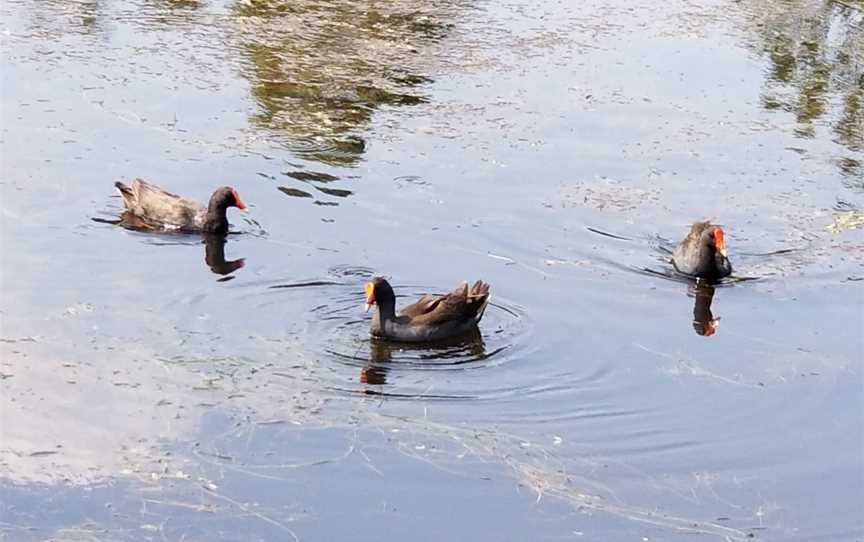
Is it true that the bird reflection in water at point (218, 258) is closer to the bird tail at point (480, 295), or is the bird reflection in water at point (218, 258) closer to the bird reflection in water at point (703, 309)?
the bird tail at point (480, 295)

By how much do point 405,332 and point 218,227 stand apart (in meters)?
2.84

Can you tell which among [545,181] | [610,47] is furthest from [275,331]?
[610,47]

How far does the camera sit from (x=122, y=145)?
14906mm

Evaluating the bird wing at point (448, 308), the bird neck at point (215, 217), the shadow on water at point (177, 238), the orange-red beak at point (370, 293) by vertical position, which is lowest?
the shadow on water at point (177, 238)

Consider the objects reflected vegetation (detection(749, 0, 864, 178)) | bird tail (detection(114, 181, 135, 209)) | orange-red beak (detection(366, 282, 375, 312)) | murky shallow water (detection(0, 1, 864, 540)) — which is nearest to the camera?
murky shallow water (detection(0, 1, 864, 540))

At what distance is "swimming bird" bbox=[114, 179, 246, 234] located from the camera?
13188mm

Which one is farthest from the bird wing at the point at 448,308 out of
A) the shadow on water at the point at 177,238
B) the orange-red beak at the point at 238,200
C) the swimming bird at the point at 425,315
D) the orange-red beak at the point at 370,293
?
the orange-red beak at the point at 238,200

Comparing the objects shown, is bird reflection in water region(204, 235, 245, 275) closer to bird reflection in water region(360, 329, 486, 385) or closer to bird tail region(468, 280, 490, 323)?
bird reflection in water region(360, 329, 486, 385)

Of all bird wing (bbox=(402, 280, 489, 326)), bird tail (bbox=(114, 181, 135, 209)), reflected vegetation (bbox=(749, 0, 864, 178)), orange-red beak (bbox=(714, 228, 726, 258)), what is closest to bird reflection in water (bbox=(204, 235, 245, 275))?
bird tail (bbox=(114, 181, 135, 209))

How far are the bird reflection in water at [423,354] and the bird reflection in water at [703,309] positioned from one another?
181 cm

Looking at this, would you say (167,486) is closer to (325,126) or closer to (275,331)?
(275,331)

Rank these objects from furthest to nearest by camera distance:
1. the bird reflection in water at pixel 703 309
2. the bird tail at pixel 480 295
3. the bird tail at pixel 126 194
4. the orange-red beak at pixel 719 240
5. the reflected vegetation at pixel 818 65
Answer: the reflected vegetation at pixel 818 65 → the bird tail at pixel 126 194 → the orange-red beak at pixel 719 240 → the bird reflection in water at pixel 703 309 → the bird tail at pixel 480 295

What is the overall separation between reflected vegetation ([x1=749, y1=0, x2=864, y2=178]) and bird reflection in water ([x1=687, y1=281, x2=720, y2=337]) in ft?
12.5

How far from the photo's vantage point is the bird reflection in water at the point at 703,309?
1187cm
